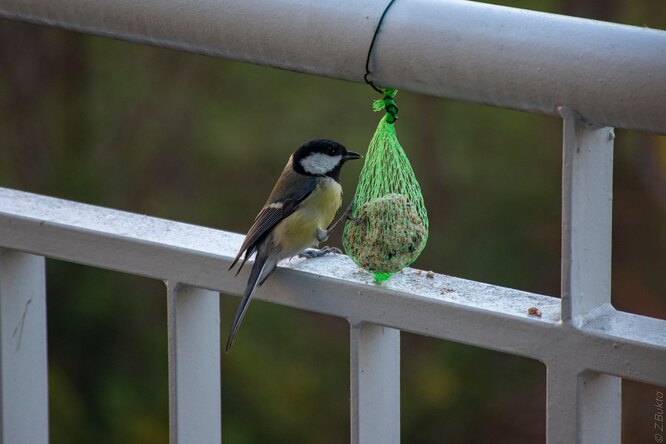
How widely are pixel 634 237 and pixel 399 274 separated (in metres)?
6.62

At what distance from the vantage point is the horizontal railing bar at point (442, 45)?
122 centimetres

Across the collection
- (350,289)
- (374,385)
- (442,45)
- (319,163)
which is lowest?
(374,385)

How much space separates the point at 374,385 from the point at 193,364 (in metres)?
0.29

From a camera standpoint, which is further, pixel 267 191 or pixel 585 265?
pixel 267 191

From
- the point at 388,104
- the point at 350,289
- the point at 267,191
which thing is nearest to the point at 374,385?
the point at 350,289

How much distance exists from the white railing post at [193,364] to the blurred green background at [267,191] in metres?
5.68

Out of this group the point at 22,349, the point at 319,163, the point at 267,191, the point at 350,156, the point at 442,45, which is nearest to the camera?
the point at 442,45

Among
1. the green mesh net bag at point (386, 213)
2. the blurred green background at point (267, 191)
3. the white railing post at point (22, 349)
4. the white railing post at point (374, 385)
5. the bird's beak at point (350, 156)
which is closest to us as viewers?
the white railing post at point (374, 385)

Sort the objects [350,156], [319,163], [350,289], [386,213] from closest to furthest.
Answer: [350,289], [386,213], [350,156], [319,163]

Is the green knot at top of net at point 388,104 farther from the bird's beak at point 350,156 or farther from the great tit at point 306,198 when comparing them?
the bird's beak at point 350,156

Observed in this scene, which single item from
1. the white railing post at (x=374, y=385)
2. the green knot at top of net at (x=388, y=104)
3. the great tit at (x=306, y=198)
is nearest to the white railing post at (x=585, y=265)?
the white railing post at (x=374, y=385)

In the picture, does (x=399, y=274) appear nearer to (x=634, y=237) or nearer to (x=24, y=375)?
(x=24, y=375)

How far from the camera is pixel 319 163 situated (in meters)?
3.10

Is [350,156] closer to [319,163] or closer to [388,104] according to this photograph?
[319,163]
